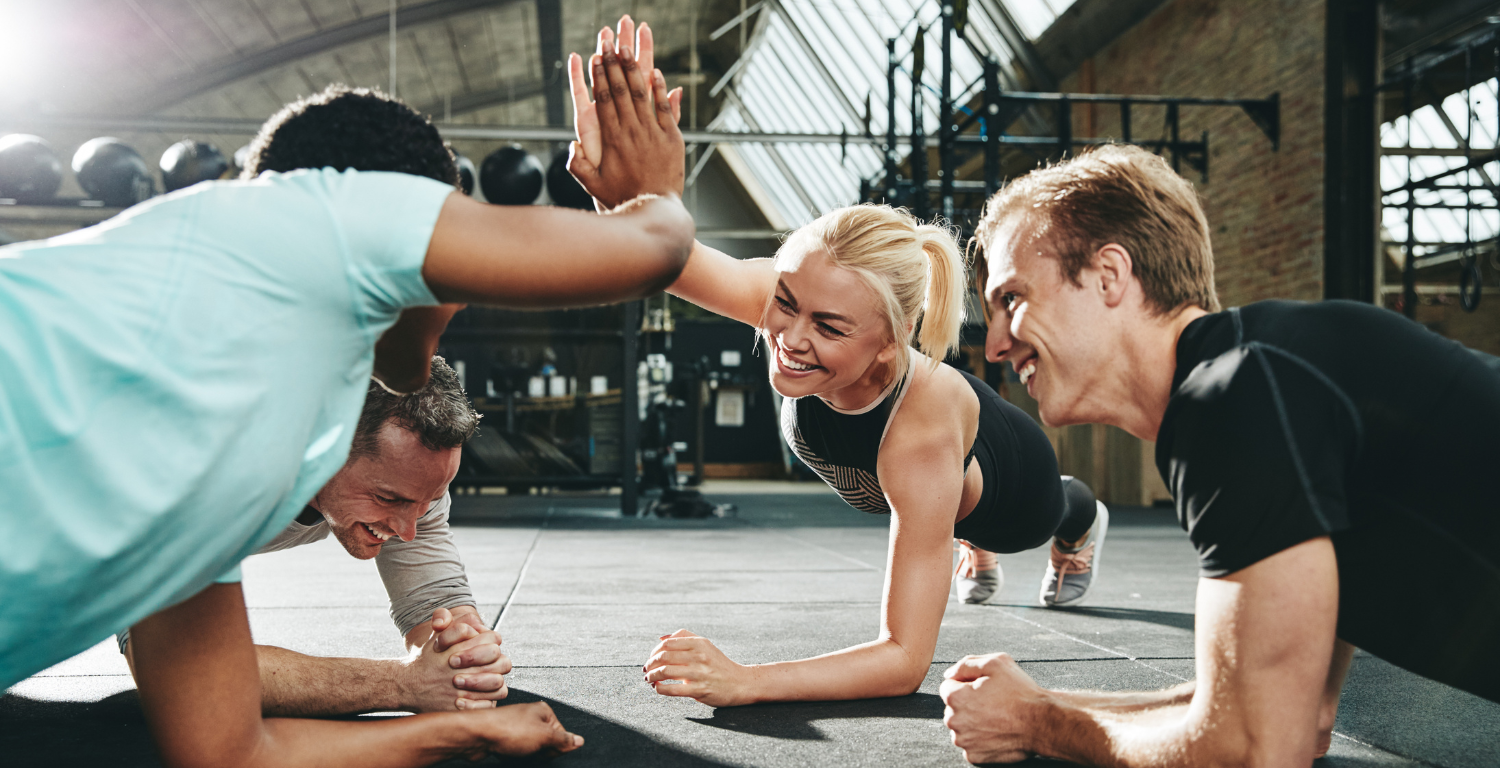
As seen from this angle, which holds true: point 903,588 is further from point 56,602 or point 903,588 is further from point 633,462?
point 633,462

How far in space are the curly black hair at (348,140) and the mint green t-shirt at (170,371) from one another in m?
0.09

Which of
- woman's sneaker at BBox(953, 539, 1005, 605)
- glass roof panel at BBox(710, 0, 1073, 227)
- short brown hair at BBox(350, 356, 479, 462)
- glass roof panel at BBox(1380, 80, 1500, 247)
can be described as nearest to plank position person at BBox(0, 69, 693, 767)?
short brown hair at BBox(350, 356, 479, 462)

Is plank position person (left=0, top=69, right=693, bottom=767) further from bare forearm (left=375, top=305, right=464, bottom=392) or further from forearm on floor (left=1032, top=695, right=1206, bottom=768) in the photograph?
forearm on floor (left=1032, top=695, right=1206, bottom=768)

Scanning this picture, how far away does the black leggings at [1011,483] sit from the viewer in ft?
7.40

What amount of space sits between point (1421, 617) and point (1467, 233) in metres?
6.46

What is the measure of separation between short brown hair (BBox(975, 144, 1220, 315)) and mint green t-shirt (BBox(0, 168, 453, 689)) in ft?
2.28

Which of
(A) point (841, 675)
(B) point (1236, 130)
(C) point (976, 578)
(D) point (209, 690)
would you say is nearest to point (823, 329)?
(A) point (841, 675)

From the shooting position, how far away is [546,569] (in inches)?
152

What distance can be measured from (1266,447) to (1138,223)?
31 centimetres

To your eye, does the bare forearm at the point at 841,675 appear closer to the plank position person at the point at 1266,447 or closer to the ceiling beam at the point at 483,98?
the plank position person at the point at 1266,447

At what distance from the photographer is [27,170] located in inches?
271

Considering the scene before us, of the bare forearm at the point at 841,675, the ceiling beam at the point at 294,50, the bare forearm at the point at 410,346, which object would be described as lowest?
the bare forearm at the point at 841,675

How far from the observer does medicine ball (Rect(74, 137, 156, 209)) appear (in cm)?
718

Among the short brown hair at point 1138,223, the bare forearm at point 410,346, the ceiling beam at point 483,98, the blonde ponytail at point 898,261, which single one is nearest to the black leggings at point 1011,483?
the blonde ponytail at point 898,261
